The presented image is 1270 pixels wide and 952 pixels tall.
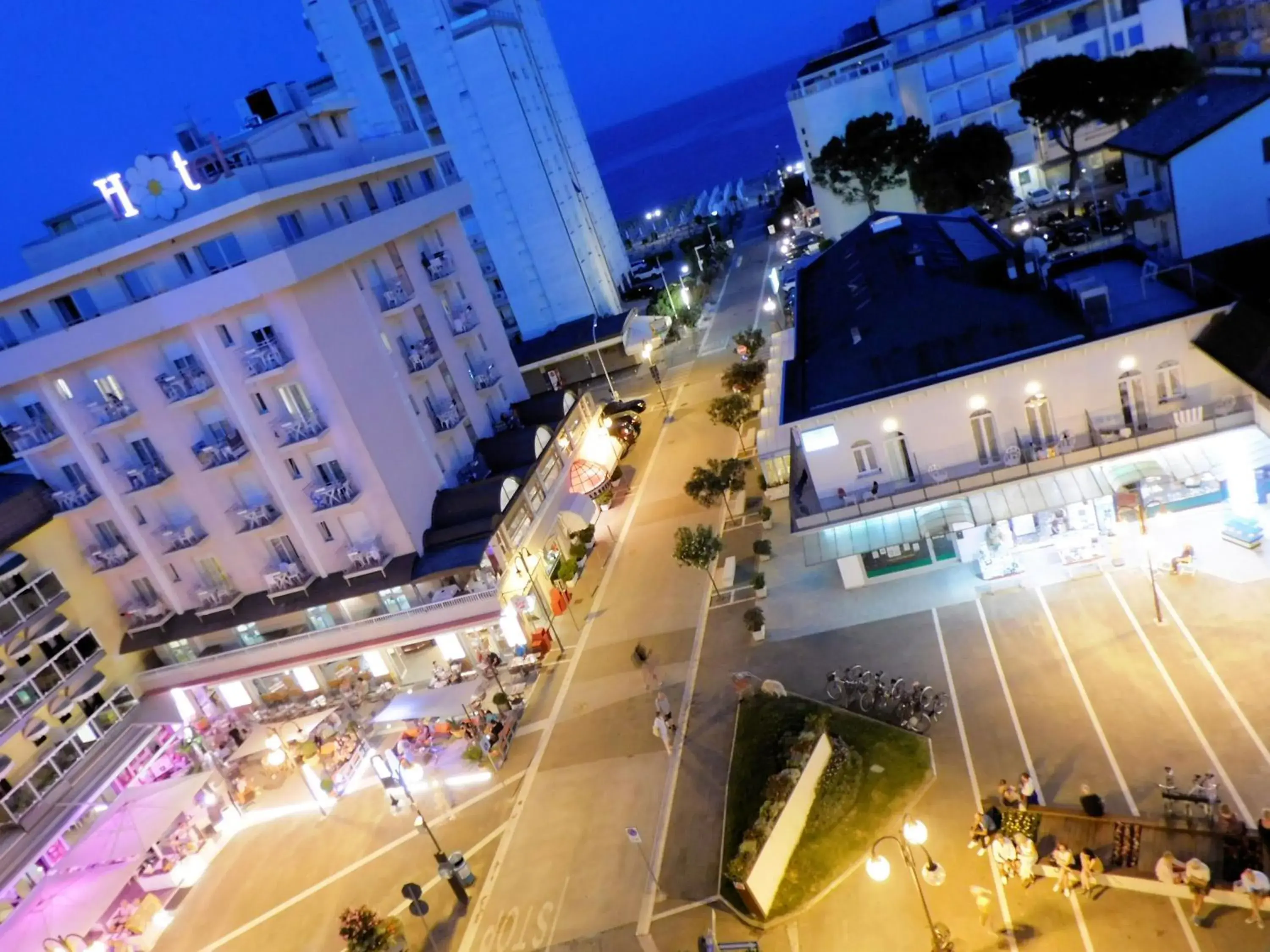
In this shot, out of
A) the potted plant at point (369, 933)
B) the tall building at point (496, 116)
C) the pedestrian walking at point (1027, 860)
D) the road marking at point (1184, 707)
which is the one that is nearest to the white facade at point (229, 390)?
the potted plant at point (369, 933)

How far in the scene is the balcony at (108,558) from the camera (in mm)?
39250

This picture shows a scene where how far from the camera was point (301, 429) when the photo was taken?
36281 mm

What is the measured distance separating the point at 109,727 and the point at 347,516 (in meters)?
14.4

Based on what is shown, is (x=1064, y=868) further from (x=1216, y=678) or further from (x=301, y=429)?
(x=301, y=429)

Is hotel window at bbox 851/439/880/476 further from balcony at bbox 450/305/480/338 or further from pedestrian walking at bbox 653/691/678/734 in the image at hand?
balcony at bbox 450/305/480/338

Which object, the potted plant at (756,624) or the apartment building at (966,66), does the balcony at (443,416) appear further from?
the apartment building at (966,66)

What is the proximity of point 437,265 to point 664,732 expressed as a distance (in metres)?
28.9

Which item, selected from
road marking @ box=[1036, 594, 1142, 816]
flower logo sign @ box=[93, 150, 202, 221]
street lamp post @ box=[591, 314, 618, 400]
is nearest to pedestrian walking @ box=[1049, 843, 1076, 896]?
road marking @ box=[1036, 594, 1142, 816]

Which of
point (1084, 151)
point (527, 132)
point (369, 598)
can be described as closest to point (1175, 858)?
point (369, 598)

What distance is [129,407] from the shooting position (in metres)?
37.3

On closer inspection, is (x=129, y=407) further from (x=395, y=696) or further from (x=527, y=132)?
(x=527, y=132)

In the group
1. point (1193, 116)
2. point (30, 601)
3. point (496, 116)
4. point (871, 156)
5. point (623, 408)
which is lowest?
point (623, 408)

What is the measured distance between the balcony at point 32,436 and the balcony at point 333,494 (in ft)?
38.7

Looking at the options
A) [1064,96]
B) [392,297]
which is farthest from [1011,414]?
[1064,96]
